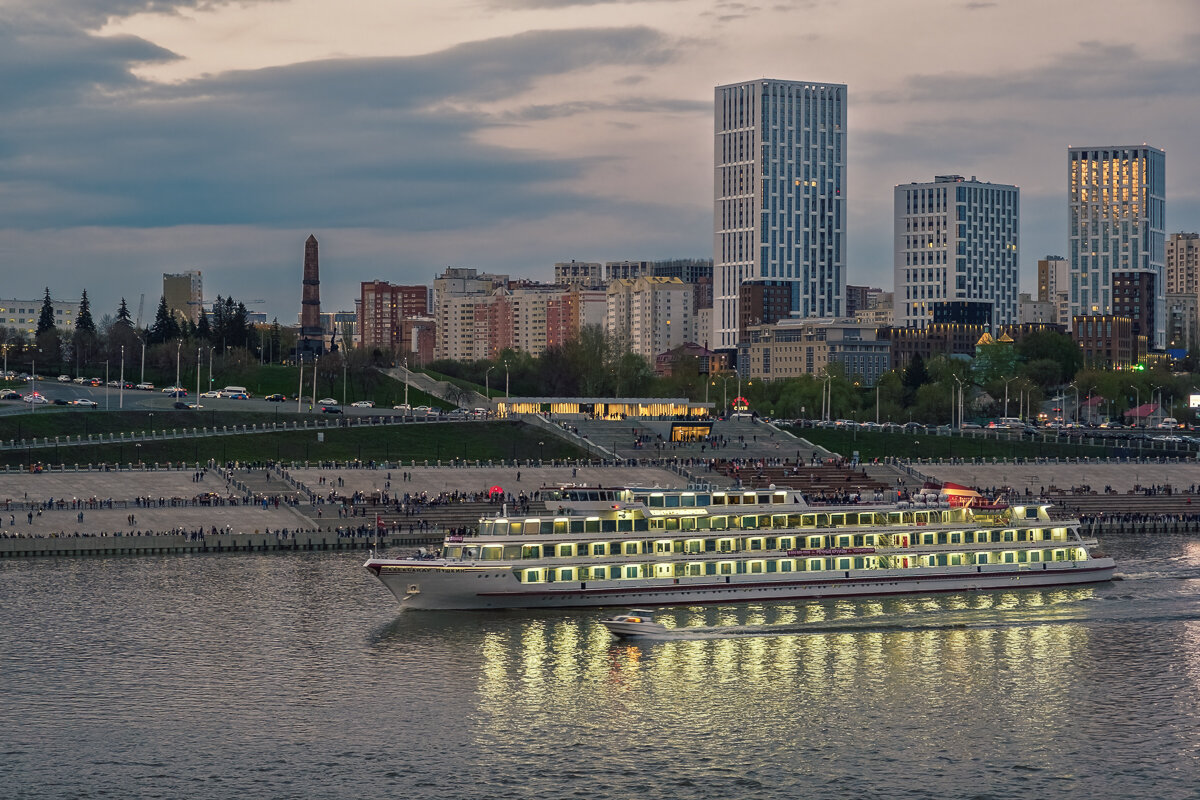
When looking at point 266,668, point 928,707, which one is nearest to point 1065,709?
point 928,707

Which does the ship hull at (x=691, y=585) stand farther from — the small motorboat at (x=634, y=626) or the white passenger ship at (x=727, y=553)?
the small motorboat at (x=634, y=626)

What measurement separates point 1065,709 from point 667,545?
27008 millimetres

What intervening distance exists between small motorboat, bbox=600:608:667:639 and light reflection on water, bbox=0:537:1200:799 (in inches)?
27.3

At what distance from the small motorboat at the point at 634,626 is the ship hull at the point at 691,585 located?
25.5 feet

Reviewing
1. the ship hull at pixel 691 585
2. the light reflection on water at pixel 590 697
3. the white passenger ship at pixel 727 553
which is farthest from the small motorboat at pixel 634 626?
the white passenger ship at pixel 727 553

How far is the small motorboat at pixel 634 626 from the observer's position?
249ft

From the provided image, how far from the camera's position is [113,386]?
649 feet

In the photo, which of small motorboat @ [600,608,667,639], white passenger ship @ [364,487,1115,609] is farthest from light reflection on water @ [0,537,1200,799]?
white passenger ship @ [364,487,1115,609]

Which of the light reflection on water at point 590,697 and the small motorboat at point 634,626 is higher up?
the small motorboat at point 634,626

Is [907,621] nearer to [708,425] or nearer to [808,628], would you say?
[808,628]

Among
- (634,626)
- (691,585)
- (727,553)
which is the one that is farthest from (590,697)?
(727,553)

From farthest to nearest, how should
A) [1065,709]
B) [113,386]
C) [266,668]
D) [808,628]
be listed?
[113,386] → [808,628] → [266,668] → [1065,709]

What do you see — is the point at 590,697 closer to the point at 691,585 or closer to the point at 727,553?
the point at 691,585

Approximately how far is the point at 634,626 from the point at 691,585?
10.3 metres
